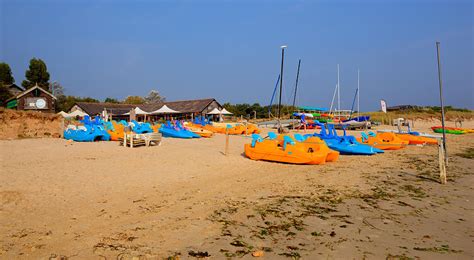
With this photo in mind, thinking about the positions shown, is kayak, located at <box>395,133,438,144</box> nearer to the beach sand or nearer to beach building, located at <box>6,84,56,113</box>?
the beach sand

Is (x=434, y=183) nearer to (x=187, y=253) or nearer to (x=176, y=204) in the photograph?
(x=176, y=204)

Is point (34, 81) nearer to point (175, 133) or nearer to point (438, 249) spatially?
point (175, 133)

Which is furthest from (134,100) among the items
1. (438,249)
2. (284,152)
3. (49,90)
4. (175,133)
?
(438,249)

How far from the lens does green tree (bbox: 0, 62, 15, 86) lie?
157 ft

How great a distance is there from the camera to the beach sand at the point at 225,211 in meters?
4.29

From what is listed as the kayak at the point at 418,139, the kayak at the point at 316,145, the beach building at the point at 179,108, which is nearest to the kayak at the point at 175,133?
the kayak at the point at 316,145

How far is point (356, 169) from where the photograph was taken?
11047 mm

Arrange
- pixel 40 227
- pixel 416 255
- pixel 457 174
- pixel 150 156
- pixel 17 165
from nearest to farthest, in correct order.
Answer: pixel 416 255, pixel 40 227, pixel 17 165, pixel 457 174, pixel 150 156

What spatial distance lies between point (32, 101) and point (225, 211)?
42.1 m

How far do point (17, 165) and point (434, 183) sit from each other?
476 inches

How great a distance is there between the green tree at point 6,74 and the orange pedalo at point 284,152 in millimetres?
49935

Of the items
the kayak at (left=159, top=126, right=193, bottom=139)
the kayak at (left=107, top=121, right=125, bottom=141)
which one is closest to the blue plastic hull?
the kayak at (left=159, top=126, right=193, bottom=139)

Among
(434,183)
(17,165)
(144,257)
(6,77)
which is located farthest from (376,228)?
(6,77)

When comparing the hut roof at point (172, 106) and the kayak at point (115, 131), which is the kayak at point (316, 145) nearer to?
the kayak at point (115, 131)
